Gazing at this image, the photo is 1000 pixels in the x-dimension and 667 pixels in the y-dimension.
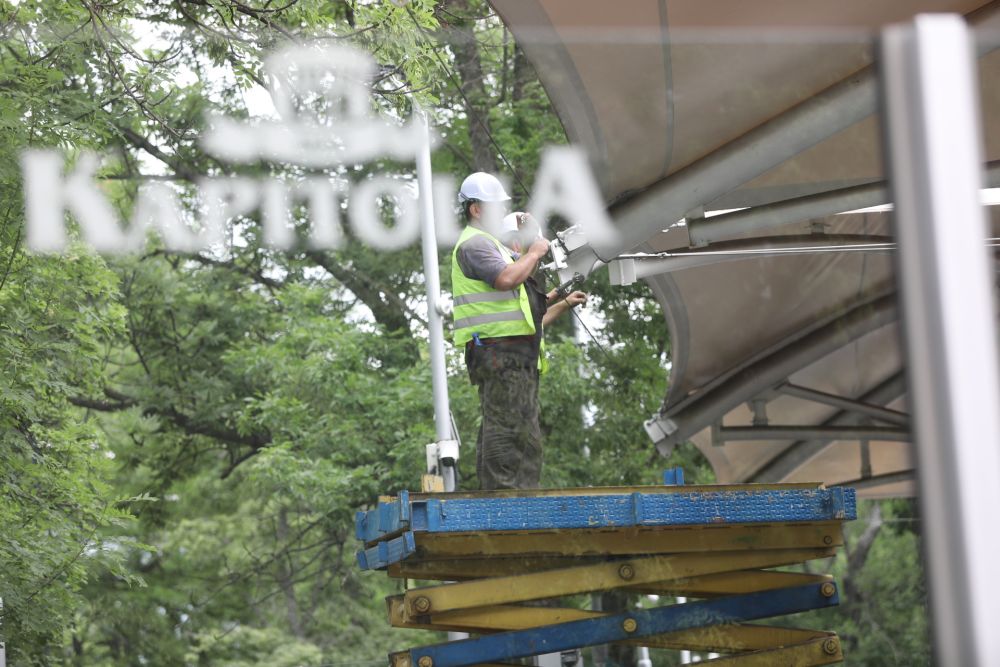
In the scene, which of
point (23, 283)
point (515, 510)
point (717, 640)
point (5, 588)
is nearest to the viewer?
point (515, 510)

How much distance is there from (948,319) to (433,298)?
7068 millimetres

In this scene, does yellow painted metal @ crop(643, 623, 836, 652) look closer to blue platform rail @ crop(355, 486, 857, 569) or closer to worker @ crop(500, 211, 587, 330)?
blue platform rail @ crop(355, 486, 857, 569)

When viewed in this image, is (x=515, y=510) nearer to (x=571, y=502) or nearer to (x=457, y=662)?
(x=571, y=502)

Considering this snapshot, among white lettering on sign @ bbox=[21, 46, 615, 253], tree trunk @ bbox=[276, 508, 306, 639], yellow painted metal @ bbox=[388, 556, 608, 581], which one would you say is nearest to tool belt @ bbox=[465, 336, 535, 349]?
white lettering on sign @ bbox=[21, 46, 615, 253]

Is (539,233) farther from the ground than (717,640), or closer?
farther from the ground

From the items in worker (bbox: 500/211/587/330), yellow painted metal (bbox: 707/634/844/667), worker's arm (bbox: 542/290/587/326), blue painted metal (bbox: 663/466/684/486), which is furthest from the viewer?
worker's arm (bbox: 542/290/587/326)

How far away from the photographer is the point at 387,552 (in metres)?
3.70

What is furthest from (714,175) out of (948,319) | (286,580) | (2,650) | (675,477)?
(286,580)

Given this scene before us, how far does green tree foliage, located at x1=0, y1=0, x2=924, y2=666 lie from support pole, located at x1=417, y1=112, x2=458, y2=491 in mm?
207

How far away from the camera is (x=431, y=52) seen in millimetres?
6145

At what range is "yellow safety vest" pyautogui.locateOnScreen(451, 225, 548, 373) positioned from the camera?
4461 millimetres

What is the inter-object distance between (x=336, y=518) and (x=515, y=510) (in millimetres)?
6578

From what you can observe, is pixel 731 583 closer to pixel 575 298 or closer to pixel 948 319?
pixel 575 298

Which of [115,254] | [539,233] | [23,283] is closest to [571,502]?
[539,233]
